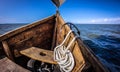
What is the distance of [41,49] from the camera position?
3.28 meters

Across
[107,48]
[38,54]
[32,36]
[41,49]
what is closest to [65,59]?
[38,54]

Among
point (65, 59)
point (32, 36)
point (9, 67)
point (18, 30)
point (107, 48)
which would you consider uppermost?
point (18, 30)

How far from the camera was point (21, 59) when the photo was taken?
3395 mm

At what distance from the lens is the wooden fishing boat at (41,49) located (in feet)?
6.70

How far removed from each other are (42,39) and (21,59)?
1002mm

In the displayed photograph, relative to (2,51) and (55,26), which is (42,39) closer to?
(55,26)

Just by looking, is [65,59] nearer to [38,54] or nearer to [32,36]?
[38,54]

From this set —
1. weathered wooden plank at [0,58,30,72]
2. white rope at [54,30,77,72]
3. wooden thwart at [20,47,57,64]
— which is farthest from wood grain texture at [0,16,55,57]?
white rope at [54,30,77,72]

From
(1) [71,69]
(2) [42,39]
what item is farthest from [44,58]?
(2) [42,39]

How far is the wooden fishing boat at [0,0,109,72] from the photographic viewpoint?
2.04 metres

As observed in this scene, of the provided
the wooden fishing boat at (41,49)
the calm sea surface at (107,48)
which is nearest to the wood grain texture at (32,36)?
the wooden fishing boat at (41,49)

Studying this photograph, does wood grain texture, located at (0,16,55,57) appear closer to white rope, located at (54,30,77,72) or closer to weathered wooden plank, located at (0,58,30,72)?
weathered wooden plank, located at (0,58,30,72)

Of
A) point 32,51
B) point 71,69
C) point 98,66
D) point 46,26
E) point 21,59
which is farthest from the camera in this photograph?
point 46,26

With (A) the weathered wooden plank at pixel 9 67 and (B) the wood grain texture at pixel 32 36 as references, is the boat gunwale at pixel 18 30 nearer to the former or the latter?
(B) the wood grain texture at pixel 32 36
